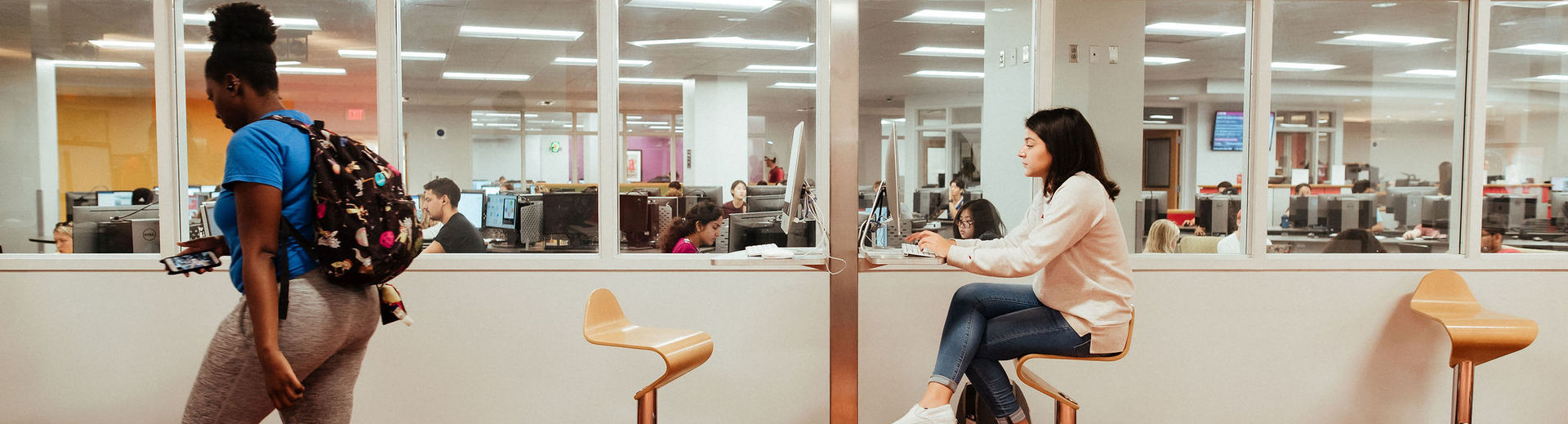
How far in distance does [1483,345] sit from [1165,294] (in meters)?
1.00

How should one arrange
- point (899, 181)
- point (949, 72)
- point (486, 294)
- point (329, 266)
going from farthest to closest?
1. point (949, 72)
2. point (899, 181)
3. point (486, 294)
4. point (329, 266)

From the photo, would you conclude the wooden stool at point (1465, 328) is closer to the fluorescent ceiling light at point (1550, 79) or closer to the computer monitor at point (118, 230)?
the fluorescent ceiling light at point (1550, 79)

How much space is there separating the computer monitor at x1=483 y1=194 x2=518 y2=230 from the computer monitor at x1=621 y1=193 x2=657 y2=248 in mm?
482

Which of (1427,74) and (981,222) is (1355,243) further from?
(981,222)

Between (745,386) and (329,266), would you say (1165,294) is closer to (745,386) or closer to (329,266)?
(745,386)

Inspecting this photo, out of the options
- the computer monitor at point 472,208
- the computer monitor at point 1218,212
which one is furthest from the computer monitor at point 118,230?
the computer monitor at point 1218,212

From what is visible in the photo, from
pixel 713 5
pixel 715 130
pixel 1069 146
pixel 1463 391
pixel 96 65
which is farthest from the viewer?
pixel 715 130

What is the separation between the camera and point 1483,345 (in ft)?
9.12

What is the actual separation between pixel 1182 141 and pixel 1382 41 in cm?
92

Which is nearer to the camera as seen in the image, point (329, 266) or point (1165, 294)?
point (329, 266)

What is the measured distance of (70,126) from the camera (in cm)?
332

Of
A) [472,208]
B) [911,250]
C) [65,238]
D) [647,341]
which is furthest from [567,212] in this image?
[65,238]

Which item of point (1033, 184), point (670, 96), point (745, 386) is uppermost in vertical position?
point (670, 96)

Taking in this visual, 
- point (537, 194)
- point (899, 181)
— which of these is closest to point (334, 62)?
point (537, 194)
